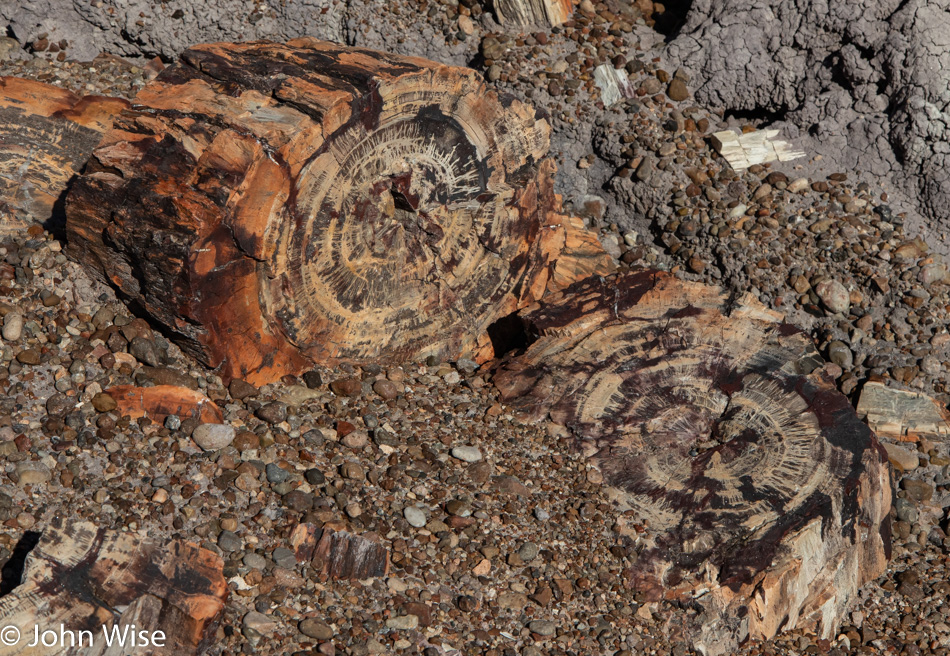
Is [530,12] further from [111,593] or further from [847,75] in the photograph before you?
[111,593]

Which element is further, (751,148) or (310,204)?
(751,148)

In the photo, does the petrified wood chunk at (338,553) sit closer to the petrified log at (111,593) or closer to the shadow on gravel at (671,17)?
the petrified log at (111,593)

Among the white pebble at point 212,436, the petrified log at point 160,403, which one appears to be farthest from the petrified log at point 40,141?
the white pebble at point 212,436

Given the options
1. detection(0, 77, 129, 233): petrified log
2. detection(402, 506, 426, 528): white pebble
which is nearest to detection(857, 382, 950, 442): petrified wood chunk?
detection(402, 506, 426, 528): white pebble

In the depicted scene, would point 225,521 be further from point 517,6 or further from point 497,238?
point 517,6

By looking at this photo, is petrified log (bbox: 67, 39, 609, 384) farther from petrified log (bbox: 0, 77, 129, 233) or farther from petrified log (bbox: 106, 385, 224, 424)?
petrified log (bbox: 0, 77, 129, 233)

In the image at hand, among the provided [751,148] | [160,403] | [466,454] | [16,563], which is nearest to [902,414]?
[751,148]
